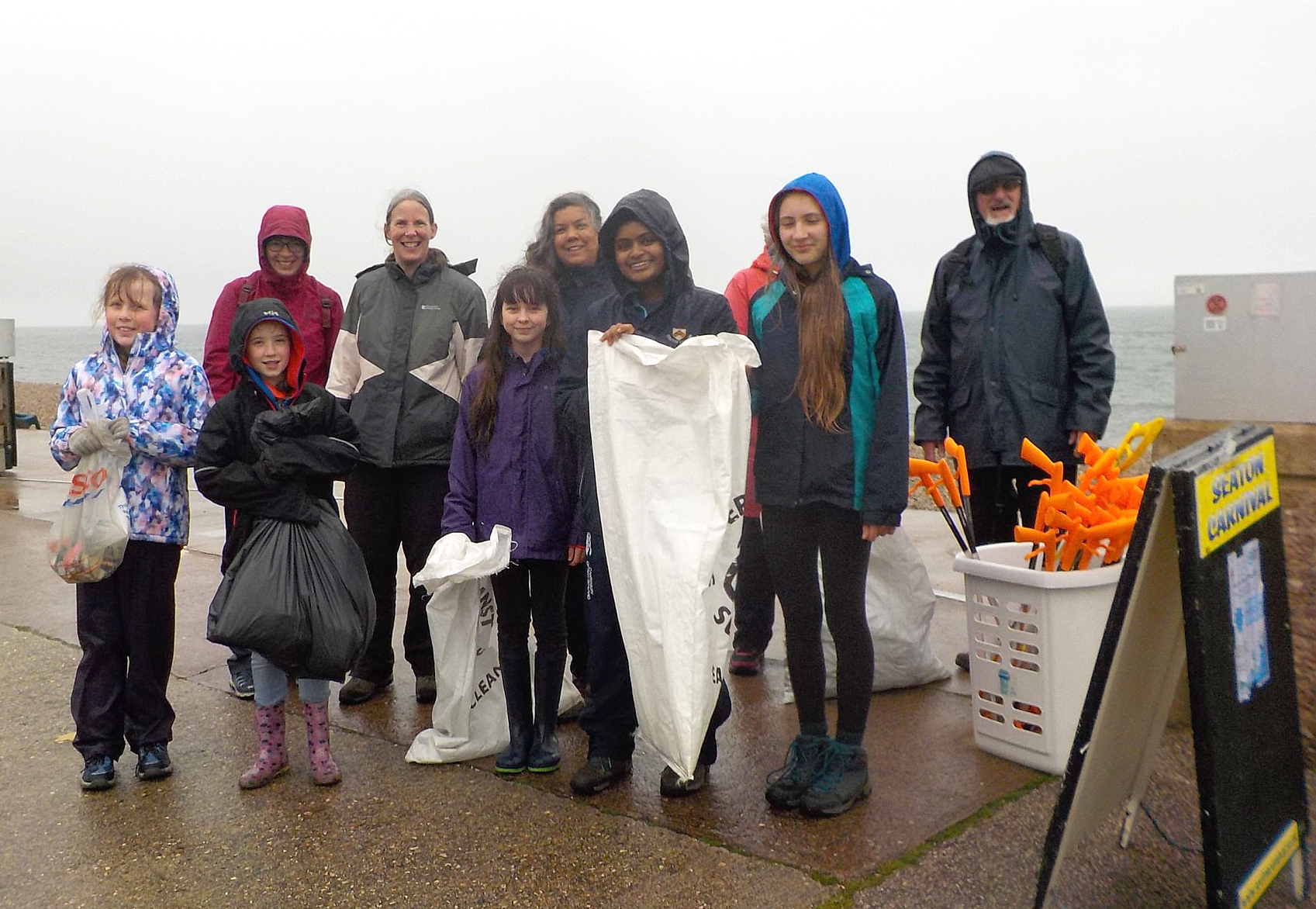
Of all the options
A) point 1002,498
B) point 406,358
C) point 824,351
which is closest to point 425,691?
point 406,358

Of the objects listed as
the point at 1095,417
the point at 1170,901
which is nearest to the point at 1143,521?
the point at 1170,901

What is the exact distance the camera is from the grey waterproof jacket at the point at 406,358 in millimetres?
4246

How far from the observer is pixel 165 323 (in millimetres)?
3875

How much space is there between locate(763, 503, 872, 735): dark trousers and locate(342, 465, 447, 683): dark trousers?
1509 millimetres

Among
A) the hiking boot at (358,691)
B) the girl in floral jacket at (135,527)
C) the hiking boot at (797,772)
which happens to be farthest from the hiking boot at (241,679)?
the hiking boot at (797,772)

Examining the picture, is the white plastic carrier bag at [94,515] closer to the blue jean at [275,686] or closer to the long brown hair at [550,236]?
the blue jean at [275,686]

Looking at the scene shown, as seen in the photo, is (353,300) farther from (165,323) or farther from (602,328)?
(602,328)

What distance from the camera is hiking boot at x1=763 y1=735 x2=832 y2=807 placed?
326cm

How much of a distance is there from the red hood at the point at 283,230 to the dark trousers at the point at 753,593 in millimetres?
2078

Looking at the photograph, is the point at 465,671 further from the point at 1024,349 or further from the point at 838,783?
the point at 1024,349

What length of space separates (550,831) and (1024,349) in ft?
7.37

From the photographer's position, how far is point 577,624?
4344mm

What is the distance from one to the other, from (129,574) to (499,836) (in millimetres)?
1499

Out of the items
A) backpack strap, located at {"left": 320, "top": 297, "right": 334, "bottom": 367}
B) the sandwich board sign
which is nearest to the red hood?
backpack strap, located at {"left": 320, "top": 297, "right": 334, "bottom": 367}
